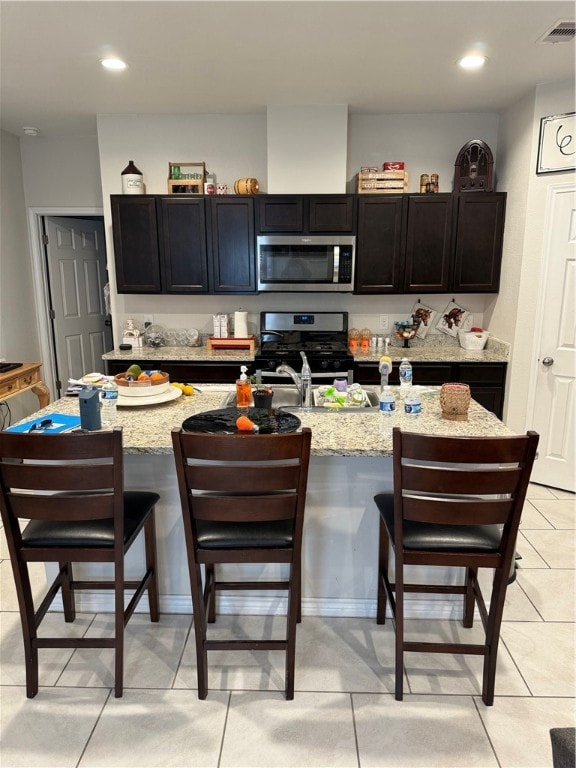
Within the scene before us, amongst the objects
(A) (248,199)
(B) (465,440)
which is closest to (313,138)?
(A) (248,199)

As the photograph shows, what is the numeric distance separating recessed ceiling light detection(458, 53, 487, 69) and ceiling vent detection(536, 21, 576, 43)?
32 centimetres

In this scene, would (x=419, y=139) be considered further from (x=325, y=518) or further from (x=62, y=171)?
(x=325, y=518)

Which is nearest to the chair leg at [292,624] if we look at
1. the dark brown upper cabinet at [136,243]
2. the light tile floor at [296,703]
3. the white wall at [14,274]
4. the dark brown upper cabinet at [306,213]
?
the light tile floor at [296,703]

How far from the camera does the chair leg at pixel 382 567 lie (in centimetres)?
210

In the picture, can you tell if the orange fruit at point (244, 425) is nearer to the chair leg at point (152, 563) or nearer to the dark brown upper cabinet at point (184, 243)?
the chair leg at point (152, 563)

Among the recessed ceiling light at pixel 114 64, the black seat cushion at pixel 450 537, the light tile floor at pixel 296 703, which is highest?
the recessed ceiling light at pixel 114 64

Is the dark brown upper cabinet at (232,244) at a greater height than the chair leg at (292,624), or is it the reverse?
the dark brown upper cabinet at (232,244)

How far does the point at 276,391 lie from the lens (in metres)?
2.76

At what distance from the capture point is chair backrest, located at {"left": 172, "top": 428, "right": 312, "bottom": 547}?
158 cm

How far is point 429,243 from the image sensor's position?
400 cm

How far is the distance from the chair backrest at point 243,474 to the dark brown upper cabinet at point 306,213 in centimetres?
273

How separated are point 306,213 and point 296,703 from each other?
325 centimetres

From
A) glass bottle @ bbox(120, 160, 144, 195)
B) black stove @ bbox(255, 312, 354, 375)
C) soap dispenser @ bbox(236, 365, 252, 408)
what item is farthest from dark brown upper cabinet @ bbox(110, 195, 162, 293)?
soap dispenser @ bbox(236, 365, 252, 408)

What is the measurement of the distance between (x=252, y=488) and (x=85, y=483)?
21.8 inches
